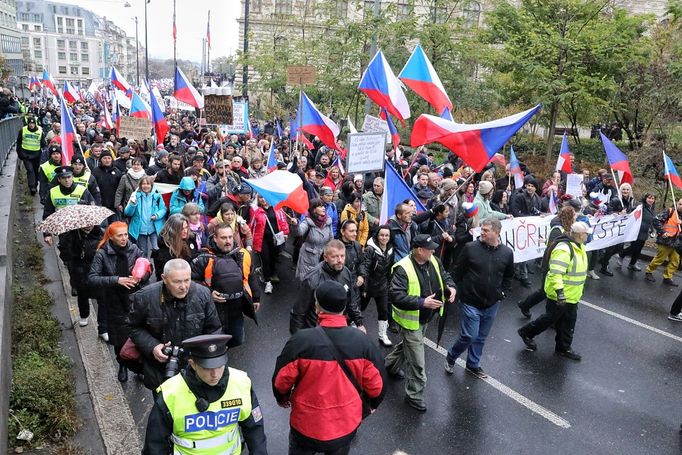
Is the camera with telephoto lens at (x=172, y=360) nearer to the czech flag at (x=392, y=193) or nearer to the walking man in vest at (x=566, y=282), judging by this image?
the czech flag at (x=392, y=193)

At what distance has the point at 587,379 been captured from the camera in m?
6.31

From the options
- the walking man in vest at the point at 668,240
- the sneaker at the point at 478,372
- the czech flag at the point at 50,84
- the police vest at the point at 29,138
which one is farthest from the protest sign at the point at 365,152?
the czech flag at the point at 50,84

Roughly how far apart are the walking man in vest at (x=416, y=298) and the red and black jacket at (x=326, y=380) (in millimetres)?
1762

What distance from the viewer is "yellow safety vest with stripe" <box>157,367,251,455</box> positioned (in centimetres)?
280

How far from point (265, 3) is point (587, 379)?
121 ft

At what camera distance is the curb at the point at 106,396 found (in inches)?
185

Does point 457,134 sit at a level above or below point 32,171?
above

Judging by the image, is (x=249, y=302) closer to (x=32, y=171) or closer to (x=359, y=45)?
(x=32, y=171)

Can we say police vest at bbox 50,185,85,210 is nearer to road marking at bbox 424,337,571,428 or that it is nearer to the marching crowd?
the marching crowd

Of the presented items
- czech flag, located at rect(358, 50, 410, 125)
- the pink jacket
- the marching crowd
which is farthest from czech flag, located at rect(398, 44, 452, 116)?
the pink jacket

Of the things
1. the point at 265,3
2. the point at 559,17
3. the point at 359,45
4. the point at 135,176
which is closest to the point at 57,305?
the point at 135,176

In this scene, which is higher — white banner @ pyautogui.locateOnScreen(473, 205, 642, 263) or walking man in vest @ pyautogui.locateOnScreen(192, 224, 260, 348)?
walking man in vest @ pyautogui.locateOnScreen(192, 224, 260, 348)

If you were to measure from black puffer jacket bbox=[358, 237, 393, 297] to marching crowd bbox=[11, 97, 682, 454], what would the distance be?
0.06 ft

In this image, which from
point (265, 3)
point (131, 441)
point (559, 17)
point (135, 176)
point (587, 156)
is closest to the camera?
point (131, 441)
